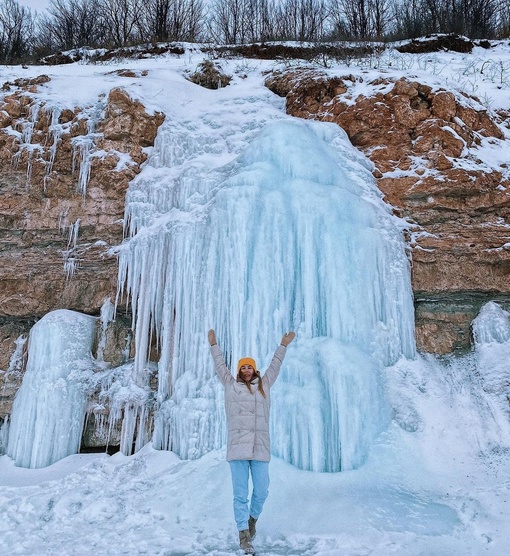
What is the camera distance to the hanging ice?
5.55m

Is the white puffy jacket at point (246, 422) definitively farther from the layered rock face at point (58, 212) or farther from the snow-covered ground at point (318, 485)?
the layered rock face at point (58, 212)

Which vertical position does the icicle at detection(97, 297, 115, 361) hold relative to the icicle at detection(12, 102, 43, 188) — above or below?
below

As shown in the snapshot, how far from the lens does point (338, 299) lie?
17.8 feet

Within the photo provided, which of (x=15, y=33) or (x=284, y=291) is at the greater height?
(x=15, y=33)

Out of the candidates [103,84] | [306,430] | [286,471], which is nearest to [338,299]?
Answer: [306,430]

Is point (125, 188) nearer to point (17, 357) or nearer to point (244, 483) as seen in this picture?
point (17, 357)

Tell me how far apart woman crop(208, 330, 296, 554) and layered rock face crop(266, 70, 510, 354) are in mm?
3344

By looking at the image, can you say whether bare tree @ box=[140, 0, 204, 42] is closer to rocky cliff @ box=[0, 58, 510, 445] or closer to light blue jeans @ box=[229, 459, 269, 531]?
rocky cliff @ box=[0, 58, 510, 445]

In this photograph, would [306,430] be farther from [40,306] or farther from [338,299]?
[40,306]

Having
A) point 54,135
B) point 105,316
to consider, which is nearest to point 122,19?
point 54,135

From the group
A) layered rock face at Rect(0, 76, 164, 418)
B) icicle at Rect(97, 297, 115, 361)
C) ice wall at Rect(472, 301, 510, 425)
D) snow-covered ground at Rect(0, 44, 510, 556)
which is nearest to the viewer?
snow-covered ground at Rect(0, 44, 510, 556)

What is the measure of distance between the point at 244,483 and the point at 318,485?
56.1 inches

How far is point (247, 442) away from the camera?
3141 mm

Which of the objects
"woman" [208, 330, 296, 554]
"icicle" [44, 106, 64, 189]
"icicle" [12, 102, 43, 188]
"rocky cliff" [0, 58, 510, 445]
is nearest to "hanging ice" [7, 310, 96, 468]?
"rocky cliff" [0, 58, 510, 445]
